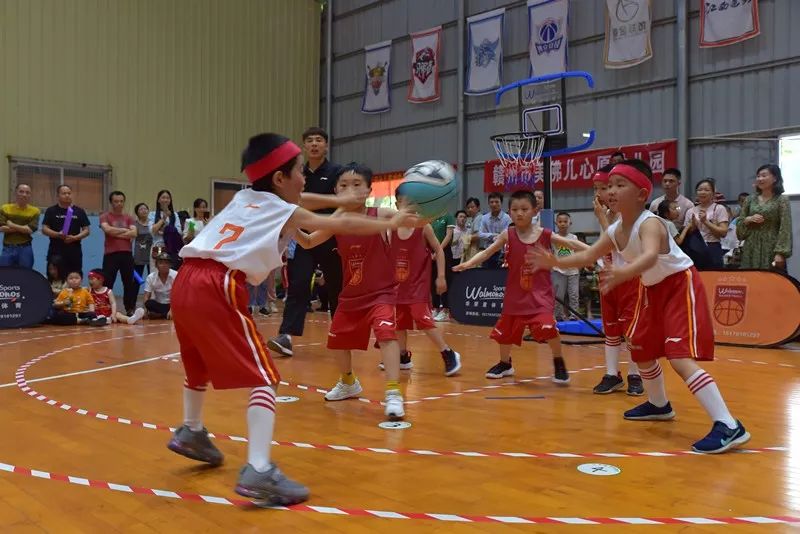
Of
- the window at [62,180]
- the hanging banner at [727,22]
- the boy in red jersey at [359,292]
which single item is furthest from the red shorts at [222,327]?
the window at [62,180]

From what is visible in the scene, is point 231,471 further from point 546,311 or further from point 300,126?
point 300,126

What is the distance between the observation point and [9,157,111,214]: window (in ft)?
51.9

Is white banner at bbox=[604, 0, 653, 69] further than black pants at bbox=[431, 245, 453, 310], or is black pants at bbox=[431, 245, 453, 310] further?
white banner at bbox=[604, 0, 653, 69]

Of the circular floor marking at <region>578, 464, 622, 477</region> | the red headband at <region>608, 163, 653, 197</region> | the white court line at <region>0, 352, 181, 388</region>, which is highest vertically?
the red headband at <region>608, 163, 653, 197</region>

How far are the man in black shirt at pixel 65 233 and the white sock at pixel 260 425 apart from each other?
8446mm

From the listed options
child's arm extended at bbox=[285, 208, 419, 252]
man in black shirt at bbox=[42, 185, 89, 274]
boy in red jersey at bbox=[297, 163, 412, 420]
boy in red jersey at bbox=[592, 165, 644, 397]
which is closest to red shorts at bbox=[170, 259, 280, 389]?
child's arm extended at bbox=[285, 208, 419, 252]

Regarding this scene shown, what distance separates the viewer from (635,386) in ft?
17.3

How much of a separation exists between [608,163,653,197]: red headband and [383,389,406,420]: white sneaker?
6.13 ft

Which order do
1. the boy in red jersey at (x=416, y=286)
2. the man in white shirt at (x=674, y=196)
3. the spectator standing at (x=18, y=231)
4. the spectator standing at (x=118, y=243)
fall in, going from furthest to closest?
the spectator standing at (x=118, y=243)
the spectator standing at (x=18, y=231)
the man in white shirt at (x=674, y=196)
the boy in red jersey at (x=416, y=286)

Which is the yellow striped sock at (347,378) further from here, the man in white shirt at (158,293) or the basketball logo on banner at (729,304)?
the man in white shirt at (158,293)

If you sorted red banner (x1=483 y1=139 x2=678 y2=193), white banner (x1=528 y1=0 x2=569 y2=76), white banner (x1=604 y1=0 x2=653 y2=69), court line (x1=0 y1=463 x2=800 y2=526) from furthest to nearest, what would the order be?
white banner (x1=528 y1=0 x2=569 y2=76)
white banner (x1=604 y1=0 x2=653 y2=69)
red banner (x1=483 y1=139 x2=678 y2=193)
court line (x1=0 y1=463 x2=800 y2=526)

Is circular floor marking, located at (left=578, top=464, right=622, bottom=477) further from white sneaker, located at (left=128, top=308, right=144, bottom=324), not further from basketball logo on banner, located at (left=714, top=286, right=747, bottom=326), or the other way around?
white sneaker, located at (left=128, top=308, right=144, bottom=324)

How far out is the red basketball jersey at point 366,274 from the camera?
4.88 metres

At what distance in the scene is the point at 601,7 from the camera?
1473cm
